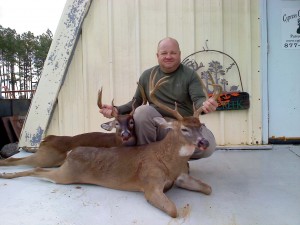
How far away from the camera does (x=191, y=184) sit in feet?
10.4

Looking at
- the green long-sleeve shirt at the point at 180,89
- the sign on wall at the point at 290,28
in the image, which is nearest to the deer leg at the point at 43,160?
the green long-sleeve shirt at the point at 180,89

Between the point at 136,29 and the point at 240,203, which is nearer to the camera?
the point at 240,203

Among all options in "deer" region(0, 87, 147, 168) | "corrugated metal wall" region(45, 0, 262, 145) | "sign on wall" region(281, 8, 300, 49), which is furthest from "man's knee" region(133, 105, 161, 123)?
"sign on wall" region(281, 8, 300, 49)

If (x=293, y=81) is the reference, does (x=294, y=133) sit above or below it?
below

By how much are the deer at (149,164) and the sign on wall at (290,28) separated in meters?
2.52

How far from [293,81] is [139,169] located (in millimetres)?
3113

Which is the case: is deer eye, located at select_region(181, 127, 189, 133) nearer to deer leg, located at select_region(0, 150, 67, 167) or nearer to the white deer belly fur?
the white deer belly fur

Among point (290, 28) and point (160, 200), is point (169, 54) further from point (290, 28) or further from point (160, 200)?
point (290, 28)

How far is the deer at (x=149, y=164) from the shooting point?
301cm

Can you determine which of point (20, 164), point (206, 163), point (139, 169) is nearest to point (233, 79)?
point (206, 163)

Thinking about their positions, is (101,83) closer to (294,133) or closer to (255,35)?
(255,35)

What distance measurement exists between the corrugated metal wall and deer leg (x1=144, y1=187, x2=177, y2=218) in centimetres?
260

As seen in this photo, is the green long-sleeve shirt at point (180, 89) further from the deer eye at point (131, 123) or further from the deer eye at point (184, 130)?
the deer eye at point (184, 130)

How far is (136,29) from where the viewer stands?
17.8 ft
